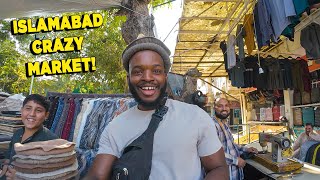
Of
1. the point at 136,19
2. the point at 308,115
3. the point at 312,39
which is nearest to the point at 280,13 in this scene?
the point at 312,39

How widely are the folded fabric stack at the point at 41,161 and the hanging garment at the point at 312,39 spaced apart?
14.5 feet

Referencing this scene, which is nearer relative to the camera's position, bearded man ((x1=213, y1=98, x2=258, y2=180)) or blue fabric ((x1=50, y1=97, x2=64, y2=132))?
bearded man ((x1=213, y1=98, x2=258, y2=180))

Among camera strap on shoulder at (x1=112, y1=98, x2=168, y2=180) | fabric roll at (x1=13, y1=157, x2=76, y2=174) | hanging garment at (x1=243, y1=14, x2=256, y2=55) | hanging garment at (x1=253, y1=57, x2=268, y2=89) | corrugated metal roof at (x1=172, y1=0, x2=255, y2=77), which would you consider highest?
corrugated metal roof at (x1=172, y1=0, x2=255, y2=77)

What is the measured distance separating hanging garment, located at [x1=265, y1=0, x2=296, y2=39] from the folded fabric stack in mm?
3227

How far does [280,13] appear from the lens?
157 inches

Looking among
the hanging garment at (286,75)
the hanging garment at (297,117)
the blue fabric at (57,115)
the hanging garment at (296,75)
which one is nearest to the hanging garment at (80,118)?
the blue fabric at (57,115)

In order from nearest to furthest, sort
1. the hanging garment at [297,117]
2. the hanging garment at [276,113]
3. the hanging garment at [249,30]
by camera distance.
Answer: the hanging garment at [249,30] < the hanging garment at [297,117] < the hanging garment at [276,113]

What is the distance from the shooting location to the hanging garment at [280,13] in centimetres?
368

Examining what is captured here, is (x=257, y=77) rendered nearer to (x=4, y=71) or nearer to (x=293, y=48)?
(x=293, y=48)

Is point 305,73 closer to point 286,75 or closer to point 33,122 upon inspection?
point 286,75

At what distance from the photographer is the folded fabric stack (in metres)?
1.89

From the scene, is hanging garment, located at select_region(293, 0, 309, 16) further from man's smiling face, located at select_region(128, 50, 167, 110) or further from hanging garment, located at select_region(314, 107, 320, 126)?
hanging garment, located at select_region(314, 107, 320, 126)

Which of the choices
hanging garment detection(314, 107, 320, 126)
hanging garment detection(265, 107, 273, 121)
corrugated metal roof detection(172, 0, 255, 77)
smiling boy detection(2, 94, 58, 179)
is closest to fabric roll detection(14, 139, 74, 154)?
smiling boy detection(2, 94, 58, 179)

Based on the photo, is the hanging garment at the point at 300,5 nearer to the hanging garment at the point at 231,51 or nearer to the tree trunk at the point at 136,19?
the tree trunk at the point at 136,19
